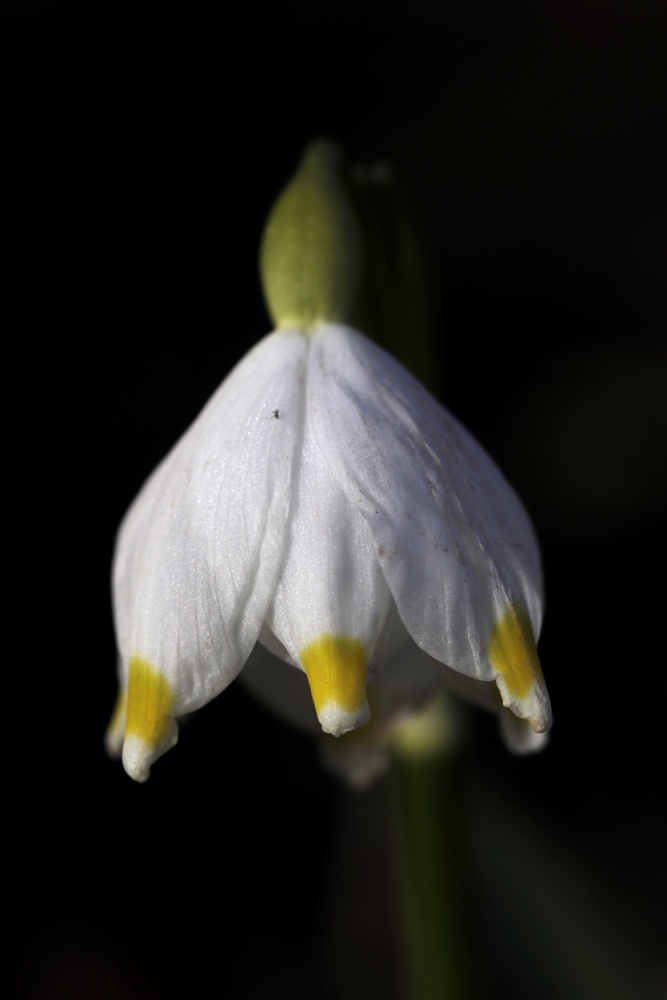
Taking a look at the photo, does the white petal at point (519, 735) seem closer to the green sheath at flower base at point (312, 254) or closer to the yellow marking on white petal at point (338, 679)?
the yellow marking on white petal at point (338, 679)

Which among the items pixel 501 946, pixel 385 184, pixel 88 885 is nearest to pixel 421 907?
pixel 501 946

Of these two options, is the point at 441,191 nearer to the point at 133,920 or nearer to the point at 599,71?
the point at 599,71

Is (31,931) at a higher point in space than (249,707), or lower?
lower

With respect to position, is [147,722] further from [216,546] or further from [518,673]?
[518,673]

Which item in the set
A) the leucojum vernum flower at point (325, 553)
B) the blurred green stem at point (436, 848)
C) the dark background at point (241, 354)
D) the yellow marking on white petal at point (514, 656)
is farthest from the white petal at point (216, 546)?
the dark background at point (241, 354)

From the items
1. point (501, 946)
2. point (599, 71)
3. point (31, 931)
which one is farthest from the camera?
point (599, 71)

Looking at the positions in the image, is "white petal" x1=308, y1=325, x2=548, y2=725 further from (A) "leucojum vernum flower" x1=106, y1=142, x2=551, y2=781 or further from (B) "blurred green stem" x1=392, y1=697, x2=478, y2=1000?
(B) "blurred green stem" x1=392, y1=697, x2=478, y2=1000

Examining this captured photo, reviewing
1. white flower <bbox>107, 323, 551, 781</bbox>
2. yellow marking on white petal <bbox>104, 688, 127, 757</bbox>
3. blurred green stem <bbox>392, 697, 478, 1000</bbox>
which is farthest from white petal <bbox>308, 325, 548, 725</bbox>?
blurred green stem <bbox>392, 697, 478, 1000</bbox>
